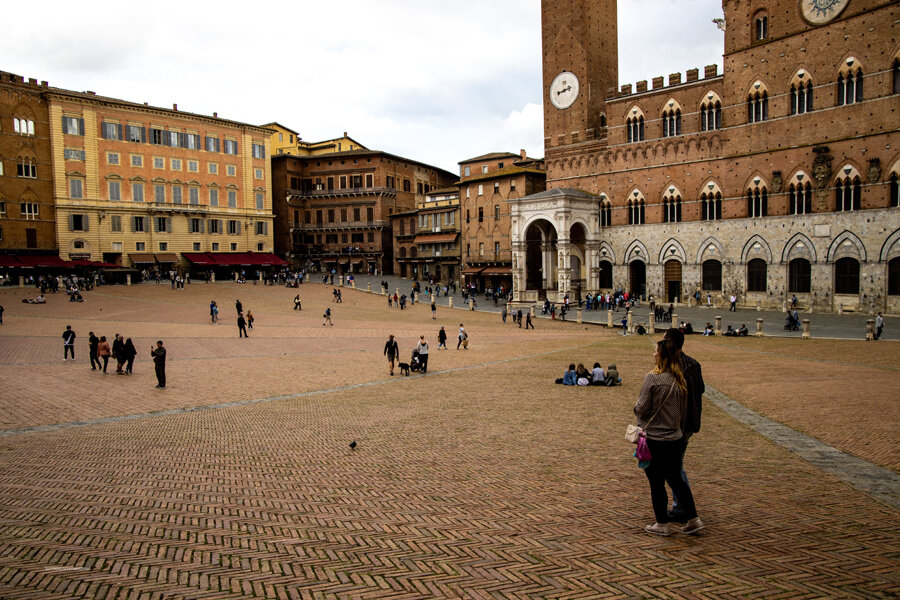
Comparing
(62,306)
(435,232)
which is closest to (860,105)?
(435,232)

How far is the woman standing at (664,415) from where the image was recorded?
5512 mm

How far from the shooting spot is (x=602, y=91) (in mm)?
52000

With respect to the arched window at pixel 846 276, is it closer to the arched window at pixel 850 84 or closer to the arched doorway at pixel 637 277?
the arched window at pixel 850 84

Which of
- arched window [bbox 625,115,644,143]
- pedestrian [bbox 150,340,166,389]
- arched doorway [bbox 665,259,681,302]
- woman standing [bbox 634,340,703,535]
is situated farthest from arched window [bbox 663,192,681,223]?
woman standing [bbox 634,340,703,535]

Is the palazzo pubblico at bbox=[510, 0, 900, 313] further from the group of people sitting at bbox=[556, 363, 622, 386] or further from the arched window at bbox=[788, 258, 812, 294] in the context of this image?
the group of people sitting at bbox=[556, 363, 622, 386]

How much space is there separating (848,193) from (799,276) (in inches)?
240

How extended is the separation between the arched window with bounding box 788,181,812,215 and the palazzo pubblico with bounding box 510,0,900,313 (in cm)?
9

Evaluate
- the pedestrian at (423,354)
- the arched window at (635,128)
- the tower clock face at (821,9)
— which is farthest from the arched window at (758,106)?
the pedestrian at (423,354)

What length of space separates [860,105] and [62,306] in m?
53.0

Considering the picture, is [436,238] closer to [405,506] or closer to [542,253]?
[542,253]

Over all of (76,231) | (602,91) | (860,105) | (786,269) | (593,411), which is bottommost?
(593,411)

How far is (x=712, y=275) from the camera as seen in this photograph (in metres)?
44.0

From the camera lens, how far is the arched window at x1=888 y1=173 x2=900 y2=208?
34906 millimetres

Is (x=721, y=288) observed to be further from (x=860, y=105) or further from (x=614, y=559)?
(x=614, y=559)
